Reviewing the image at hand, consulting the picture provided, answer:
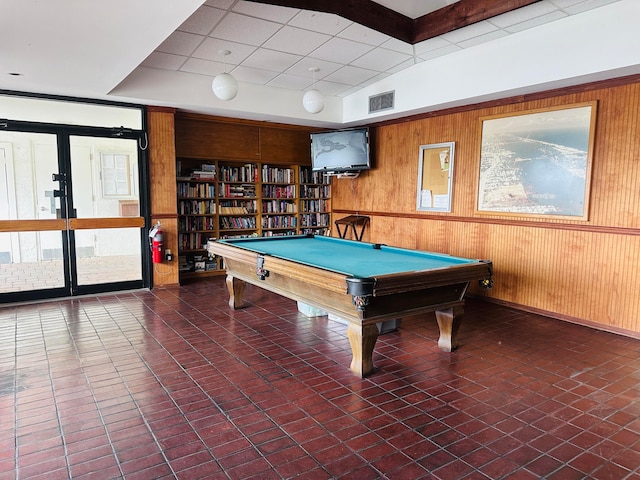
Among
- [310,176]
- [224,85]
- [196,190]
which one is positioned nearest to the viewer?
[224,85]

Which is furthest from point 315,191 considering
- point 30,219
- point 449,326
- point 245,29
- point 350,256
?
point 449,326

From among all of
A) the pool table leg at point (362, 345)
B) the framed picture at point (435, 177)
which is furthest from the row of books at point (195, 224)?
the pool table leg at point (362, 345)

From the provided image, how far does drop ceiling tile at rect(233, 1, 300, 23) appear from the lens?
4.00 m

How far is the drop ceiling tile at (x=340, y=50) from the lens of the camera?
4.95 metres

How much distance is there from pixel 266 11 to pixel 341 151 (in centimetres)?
342

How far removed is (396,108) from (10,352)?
5409 millimetres

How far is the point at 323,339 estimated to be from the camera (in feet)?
13.6

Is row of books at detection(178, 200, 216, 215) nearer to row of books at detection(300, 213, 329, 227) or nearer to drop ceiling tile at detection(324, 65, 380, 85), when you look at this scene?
row of books at detection(300, 213, 329, 227)

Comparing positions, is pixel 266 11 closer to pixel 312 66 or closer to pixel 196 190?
pixel 312 66

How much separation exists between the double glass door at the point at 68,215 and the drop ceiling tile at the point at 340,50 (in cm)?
292

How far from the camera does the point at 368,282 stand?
9.67 ft

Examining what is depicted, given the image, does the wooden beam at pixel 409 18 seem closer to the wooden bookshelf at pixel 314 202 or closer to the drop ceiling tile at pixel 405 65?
the drop ceiling tile at pixel 405 65

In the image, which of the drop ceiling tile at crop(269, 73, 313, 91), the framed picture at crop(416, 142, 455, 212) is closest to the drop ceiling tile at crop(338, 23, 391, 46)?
the drop ceiling tile at crop(269, 73, 313, 91)

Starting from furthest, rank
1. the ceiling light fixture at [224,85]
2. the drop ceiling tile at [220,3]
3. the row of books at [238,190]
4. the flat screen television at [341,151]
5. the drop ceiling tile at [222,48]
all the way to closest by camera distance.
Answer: the row of books at [238,190] < the flat screen television at [341,151] < the drop ceiling tile at [222,48] < the ceiling light fixture at [224,85] < the drop ceiling tile at [220,3]
